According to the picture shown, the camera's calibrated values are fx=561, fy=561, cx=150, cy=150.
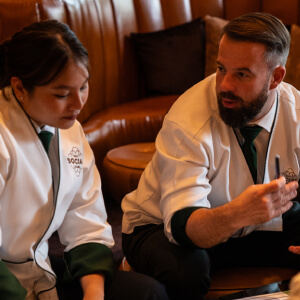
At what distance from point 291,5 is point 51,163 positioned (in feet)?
9.22

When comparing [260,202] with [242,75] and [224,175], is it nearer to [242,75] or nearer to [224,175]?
[224,175]

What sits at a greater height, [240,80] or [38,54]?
[38,54]

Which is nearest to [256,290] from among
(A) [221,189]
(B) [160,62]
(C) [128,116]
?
(A) [221,189]

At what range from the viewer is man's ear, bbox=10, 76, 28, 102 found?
4.65 feet

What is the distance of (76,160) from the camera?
1.59 meters

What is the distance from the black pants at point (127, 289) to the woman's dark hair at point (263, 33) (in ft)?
2.40

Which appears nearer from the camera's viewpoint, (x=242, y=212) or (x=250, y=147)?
(x=242, y=212)

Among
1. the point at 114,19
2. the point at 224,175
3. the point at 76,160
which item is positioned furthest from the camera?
the point at 114,19

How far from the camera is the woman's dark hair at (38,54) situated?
1384mm

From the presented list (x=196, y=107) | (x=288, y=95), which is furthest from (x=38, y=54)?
(x=288, y=95)

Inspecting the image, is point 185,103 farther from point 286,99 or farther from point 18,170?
point 18,170

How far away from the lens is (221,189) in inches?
67.5

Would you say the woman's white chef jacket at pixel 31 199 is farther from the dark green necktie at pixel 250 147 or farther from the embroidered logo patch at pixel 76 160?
the dark green necktie at pixel 250 147

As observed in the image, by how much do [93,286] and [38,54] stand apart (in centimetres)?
61
